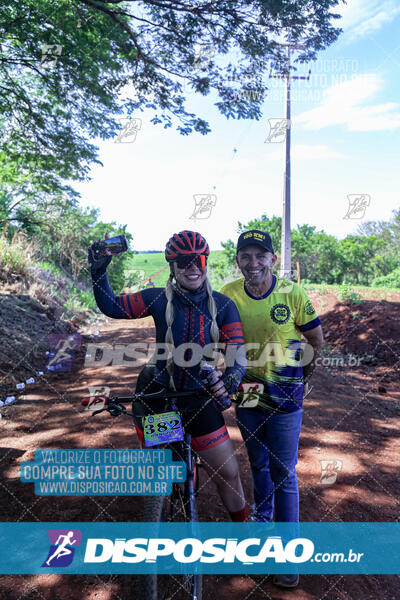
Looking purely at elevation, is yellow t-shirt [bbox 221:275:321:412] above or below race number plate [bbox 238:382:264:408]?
above

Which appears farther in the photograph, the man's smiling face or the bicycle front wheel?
the man's smiling face

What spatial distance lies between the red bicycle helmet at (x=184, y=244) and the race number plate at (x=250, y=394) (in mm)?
1045

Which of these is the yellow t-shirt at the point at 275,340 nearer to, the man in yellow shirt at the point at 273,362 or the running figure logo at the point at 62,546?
the man in yellow shirt at the point at 273,362

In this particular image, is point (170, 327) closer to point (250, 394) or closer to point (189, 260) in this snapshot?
point (189, 260)

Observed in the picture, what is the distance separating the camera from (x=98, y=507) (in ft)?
11.1

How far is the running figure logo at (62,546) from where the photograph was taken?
274 centimetres

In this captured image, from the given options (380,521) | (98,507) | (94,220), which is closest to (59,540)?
(98,507)

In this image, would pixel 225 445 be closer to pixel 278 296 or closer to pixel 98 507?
pixel 278 296

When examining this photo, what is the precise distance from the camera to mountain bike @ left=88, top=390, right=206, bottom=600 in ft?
6.71

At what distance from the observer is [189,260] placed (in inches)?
94.3

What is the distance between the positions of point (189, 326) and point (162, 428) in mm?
672

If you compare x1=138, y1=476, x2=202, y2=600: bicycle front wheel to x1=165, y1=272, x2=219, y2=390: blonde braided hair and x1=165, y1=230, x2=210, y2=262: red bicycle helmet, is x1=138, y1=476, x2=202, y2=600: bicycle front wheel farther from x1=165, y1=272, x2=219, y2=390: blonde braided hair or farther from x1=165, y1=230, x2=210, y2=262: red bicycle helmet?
x1=165, y1=230, x2=210, y2=262: red bicycle helmet

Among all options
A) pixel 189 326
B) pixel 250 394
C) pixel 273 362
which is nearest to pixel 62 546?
pixel 250 394

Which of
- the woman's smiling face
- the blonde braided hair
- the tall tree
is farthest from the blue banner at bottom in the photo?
the tall tree
